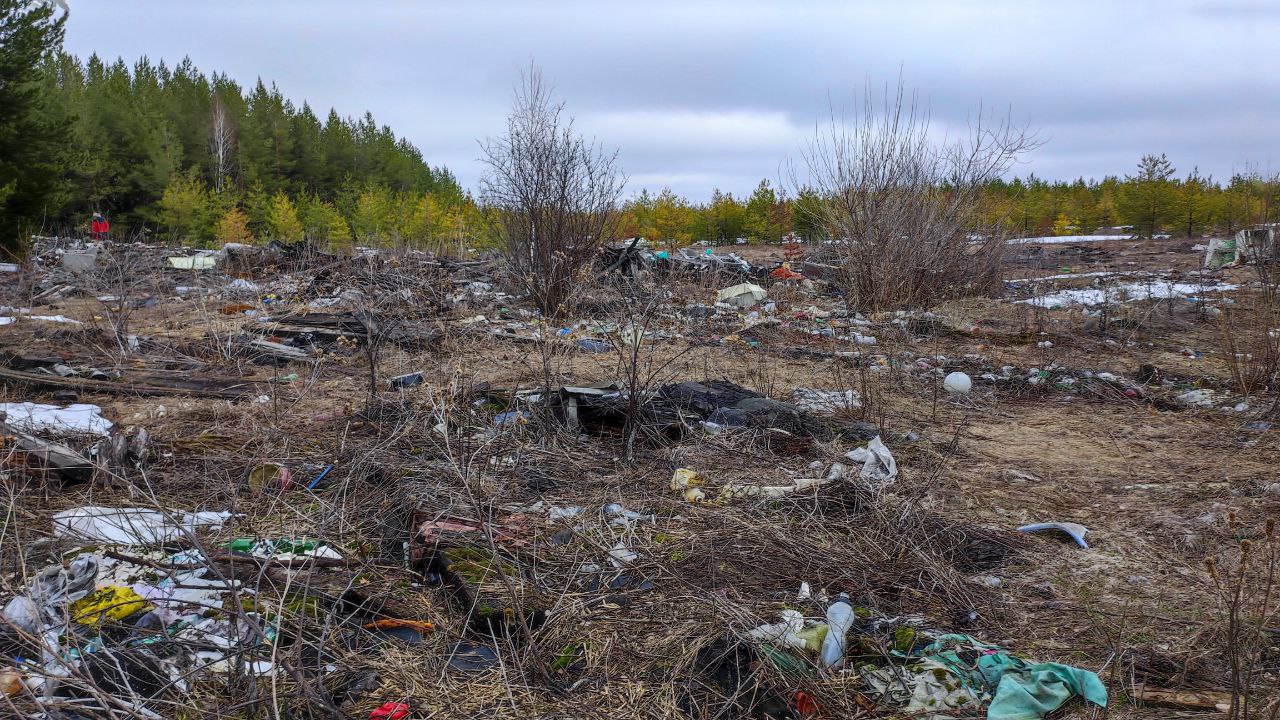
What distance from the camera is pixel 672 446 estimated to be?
4496 mm

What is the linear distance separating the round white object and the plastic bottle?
13.9ft

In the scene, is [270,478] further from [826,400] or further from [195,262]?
[195,262]

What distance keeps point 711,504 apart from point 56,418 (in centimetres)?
377

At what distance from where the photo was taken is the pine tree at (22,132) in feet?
52.4

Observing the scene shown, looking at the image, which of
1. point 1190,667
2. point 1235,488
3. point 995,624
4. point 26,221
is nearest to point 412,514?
point 995,624

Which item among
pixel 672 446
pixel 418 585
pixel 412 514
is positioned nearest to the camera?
pixel 418 585

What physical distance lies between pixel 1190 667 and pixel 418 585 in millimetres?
2534

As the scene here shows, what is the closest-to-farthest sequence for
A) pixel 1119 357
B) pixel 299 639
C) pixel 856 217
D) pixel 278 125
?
pixel 299 639 < pixel 1119 357 < pixel 856 217 < pixel 278 125

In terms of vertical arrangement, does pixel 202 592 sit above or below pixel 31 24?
below

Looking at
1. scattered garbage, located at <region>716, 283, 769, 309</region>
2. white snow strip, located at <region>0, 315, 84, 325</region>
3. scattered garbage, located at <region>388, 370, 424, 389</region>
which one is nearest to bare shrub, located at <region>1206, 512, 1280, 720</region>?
scattered garbage, located at <region>388, 370, 424, 389</region>

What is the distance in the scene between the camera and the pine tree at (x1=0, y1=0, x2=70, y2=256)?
1598 cm

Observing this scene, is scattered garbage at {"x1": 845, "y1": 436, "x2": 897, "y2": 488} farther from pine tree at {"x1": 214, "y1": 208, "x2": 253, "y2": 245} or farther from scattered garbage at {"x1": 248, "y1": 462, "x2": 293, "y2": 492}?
pine tree at {"x1": 214, "y1": 208, "x2": 253, "y2": 245}

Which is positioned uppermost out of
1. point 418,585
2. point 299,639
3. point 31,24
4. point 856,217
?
point 31,24

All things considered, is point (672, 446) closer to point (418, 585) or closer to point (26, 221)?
point (418, 585)
